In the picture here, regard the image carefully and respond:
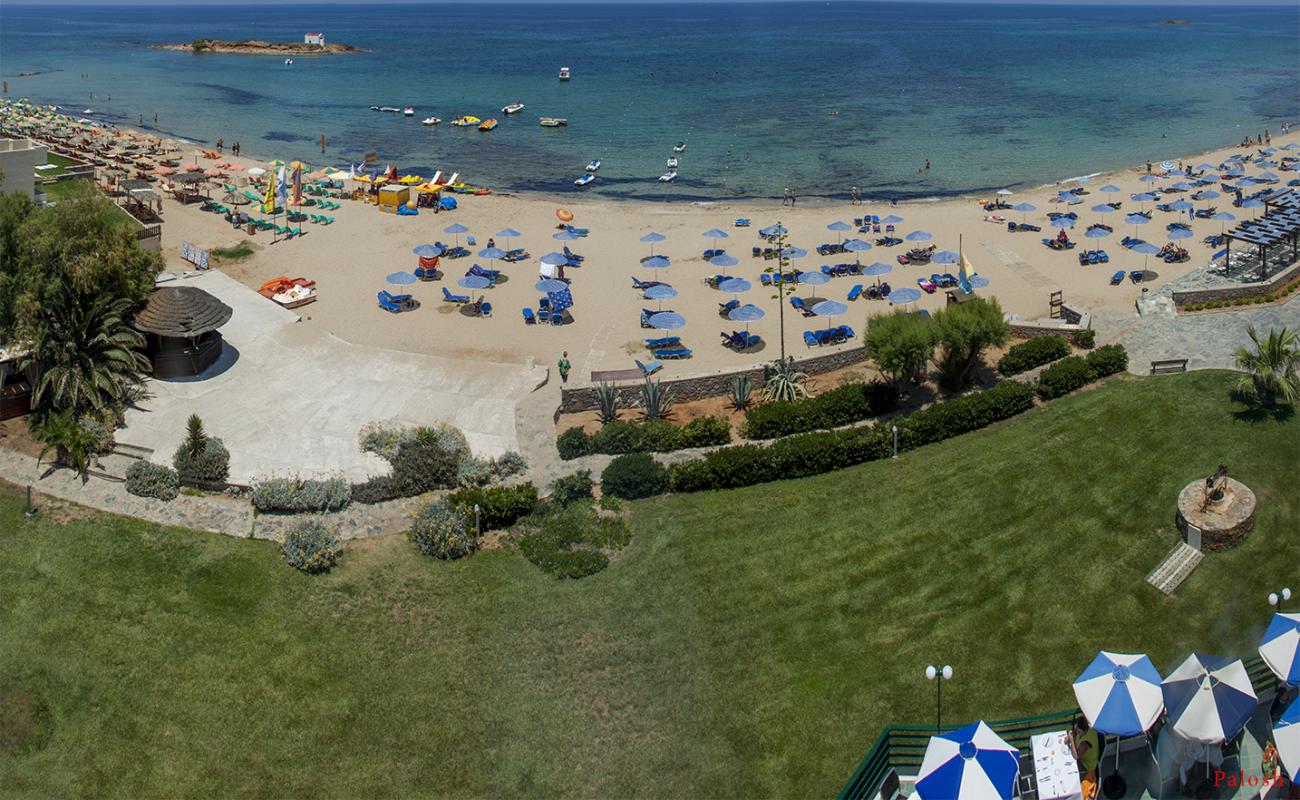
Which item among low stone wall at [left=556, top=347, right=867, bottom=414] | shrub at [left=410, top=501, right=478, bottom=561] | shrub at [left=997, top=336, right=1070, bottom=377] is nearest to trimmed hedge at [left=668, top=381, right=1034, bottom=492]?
shrub at [left=997, top=336, right=1070, bottom=377]

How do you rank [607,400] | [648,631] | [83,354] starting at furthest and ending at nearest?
[607,400] → [83,354] → [648,631]

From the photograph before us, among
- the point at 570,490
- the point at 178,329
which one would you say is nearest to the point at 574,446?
the point at 570,490

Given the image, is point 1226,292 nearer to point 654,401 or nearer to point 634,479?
point 654,401

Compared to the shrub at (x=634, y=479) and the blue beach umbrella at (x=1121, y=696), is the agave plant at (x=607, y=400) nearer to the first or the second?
the shrub at (x=634, y=479)

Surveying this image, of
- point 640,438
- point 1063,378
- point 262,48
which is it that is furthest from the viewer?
point 262,48

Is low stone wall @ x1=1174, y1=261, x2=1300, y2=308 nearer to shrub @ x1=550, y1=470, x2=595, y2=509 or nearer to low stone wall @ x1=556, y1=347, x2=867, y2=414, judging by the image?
low stone wall @ x1=556, y1=347, x2=867, y2=414

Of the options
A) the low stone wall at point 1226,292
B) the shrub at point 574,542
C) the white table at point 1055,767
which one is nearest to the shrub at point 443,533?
the shrub at point 574,542

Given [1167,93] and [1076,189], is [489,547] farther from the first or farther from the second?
[1167,93]
